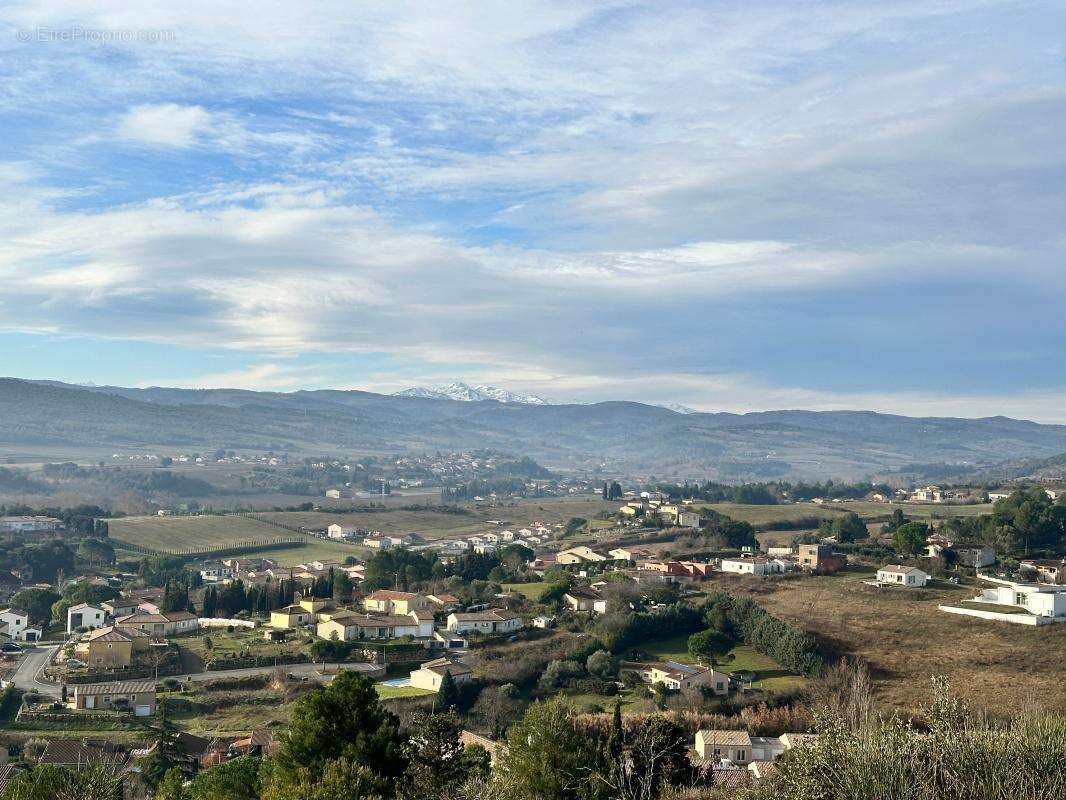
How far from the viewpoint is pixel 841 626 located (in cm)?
4406

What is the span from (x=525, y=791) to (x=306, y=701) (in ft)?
17.1

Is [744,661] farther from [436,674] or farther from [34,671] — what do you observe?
[34,671]

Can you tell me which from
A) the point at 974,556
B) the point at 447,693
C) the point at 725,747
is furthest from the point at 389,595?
the point at 974,556

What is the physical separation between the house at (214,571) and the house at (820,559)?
37175mm

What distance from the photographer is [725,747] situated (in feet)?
96.0

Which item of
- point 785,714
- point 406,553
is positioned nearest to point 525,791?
point 785,714

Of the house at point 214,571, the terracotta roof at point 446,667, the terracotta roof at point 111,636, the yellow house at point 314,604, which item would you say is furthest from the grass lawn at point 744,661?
the house at point 214,571

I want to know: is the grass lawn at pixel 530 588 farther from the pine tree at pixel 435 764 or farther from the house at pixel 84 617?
the pine tree at pixel 435 764

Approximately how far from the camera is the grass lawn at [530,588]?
55150 millimetres

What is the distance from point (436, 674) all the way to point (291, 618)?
13.2 m

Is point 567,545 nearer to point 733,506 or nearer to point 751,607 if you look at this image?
point 733,506

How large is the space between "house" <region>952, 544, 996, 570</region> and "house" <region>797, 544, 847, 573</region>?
236 inches

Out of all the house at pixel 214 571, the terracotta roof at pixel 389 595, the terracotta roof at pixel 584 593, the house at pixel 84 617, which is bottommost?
the house at pixel 214 571

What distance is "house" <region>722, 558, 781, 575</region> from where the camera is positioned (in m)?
58.0
